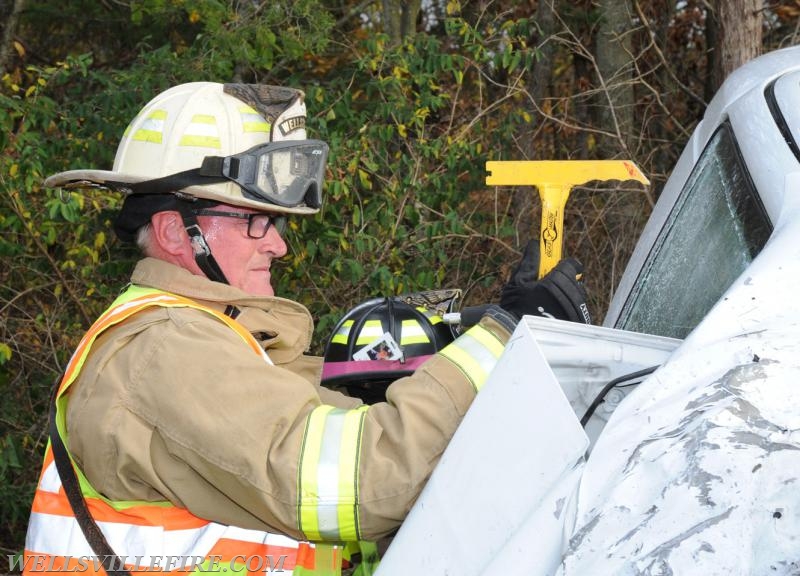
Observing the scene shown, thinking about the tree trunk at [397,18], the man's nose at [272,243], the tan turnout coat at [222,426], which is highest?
the tree trunk at [397,18]

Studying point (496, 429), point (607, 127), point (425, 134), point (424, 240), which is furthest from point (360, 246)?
point (496, 429)

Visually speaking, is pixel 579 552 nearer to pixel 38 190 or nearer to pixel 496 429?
pixel 496 429

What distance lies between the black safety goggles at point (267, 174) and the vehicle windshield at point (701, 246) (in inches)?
36.5

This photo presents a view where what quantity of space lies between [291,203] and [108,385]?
2.57 feet

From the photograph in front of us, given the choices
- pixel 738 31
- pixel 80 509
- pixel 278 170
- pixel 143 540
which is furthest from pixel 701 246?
pixel 738 31

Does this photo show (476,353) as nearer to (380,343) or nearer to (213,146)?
(380,343)

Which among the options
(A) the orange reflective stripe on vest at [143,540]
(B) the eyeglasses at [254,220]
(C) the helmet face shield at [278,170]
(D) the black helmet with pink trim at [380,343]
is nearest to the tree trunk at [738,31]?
(D) the black helmet with pink trim at [380,343]

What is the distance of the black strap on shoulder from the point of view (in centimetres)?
217

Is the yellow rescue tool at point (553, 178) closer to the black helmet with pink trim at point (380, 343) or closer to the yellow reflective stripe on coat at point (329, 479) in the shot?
the black helmet with pink trim at point (380, 343)

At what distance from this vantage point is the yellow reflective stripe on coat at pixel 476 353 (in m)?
2.09

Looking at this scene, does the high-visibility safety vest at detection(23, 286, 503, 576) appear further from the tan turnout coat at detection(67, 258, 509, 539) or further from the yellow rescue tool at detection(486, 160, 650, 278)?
the yellow rescue tool at detection(486, 160, 650, 278)

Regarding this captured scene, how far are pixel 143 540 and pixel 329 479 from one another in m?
0.48

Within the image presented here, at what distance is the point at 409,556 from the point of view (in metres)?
1.69

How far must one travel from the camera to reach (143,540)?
2.17m
